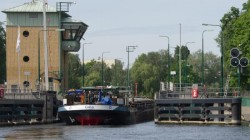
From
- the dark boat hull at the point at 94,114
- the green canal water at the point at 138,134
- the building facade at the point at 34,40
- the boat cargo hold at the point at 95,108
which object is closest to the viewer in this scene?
the green canal water at the point at 138,134

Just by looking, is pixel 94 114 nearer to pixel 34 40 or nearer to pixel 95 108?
pixel 95 108

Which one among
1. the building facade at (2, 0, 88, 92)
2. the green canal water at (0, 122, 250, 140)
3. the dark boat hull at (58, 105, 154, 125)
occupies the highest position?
the building facade at (2, 0, 88, 92)

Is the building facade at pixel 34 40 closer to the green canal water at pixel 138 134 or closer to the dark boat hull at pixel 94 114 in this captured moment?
the dark boat hull at pixel 94 114

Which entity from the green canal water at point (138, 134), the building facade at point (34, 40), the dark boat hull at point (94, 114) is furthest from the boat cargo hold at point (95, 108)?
the building facade at point (34, 40)

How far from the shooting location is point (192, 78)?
589 feet

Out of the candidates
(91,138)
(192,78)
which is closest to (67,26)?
(91,138)

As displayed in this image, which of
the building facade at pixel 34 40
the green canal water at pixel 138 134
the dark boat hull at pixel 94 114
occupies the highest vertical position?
the building facade at pixel 34 40

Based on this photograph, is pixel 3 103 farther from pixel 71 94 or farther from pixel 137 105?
pixel 137 105

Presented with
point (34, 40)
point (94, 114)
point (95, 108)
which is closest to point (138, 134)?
point (95, 108)

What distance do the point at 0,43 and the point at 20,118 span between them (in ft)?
222

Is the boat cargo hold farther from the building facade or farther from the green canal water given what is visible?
the building facade

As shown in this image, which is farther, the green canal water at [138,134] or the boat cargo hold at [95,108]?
the boat cargo hold at [95,108]

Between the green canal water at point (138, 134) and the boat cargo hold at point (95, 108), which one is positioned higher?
the boat cargo hold at point (95, 108)

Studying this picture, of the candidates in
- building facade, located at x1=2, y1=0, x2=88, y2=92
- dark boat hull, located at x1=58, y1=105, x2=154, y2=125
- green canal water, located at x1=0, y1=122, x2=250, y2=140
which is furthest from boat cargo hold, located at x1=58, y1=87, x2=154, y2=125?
building facade, located at x1=2, y1=0, x2=88, y2=92
